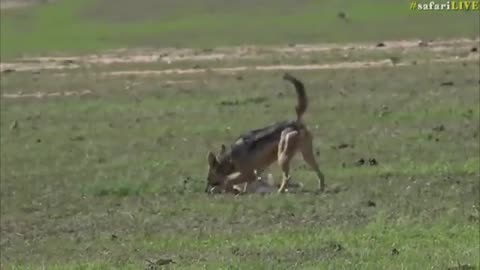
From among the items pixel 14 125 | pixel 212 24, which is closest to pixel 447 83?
pixel 14 125

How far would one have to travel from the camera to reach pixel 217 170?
1959 centimetres

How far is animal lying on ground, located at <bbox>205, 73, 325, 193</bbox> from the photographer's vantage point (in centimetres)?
1919

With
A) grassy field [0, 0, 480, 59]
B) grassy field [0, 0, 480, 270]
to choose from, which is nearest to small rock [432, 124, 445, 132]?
grassy field [0, 0, 480, 270]

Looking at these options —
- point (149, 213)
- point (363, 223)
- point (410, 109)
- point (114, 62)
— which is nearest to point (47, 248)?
point (149, 213)

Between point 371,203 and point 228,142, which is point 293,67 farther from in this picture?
point 371,203

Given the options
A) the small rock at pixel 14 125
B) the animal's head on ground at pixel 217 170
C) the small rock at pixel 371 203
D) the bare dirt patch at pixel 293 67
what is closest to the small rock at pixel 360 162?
the animal's head on ground at pixel 217 170

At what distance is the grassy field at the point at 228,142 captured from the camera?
13680mm

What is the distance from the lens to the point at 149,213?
16984 millimetres

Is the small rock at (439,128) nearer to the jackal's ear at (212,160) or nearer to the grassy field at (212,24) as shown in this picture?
the jackal's ear at (212,160)

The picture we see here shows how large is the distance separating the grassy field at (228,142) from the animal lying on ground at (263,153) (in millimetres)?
344

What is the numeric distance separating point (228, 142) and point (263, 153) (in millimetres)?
4286

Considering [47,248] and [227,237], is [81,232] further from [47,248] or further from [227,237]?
[227,237]

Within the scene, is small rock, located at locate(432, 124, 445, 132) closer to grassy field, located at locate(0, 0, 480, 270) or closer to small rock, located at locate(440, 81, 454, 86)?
grassy field, located at locate(0, 0, 480, 270)

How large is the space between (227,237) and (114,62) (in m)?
31.6
